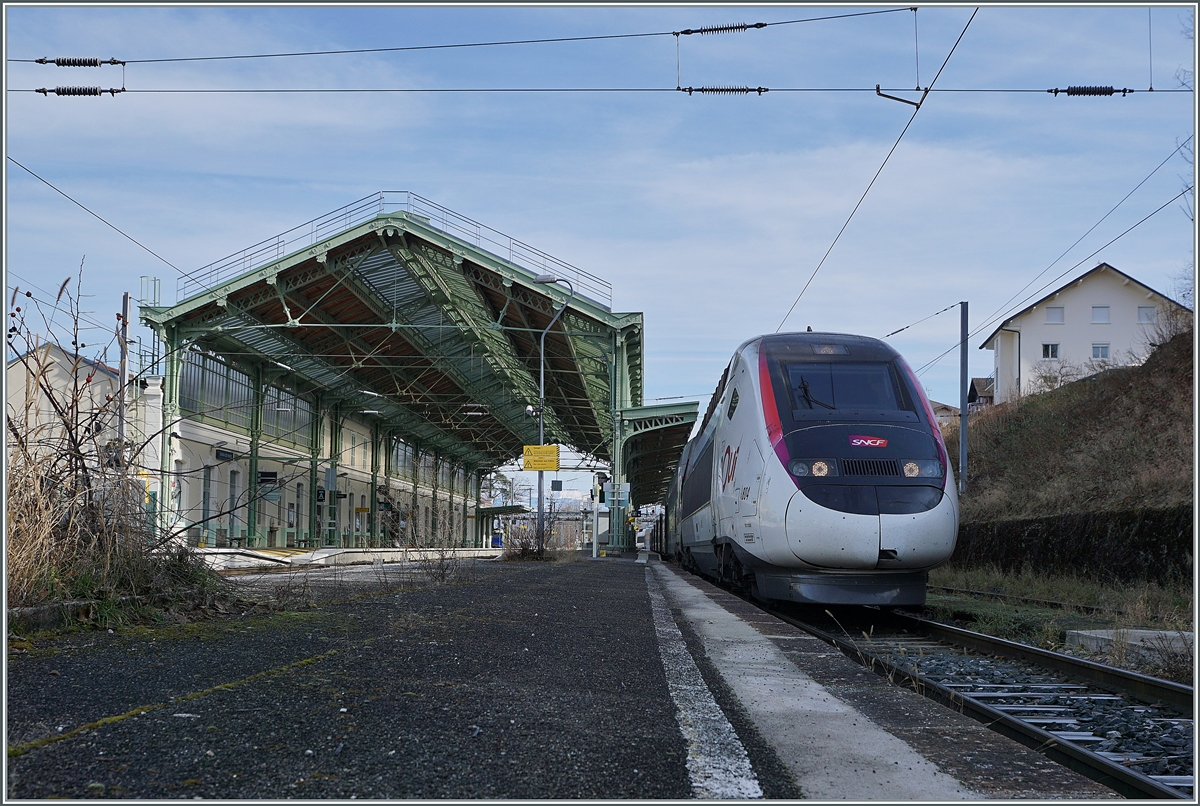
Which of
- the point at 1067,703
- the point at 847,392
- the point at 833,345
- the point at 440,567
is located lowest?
the point at 1067,703

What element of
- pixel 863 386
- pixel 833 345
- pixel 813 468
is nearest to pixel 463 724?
pixel 813 468

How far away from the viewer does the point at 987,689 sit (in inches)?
272

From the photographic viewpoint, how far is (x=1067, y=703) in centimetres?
636

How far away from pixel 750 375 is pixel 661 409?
2044cm

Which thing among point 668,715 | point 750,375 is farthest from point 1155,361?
point 668,715

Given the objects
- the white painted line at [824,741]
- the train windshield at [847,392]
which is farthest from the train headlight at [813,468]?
the white painted line at [824,741]

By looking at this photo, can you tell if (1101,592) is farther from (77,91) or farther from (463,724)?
(77,91)

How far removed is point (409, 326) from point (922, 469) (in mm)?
20394

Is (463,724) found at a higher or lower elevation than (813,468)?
lower

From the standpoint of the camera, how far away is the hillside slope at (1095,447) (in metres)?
17.5

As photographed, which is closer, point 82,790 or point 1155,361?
Result: point 82,790

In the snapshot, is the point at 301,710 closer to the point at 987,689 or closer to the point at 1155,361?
the point at 987,689

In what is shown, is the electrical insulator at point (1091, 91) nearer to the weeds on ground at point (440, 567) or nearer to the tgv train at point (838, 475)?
the tgv train at point (838, 475)

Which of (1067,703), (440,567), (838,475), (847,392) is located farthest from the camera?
(440,567)
